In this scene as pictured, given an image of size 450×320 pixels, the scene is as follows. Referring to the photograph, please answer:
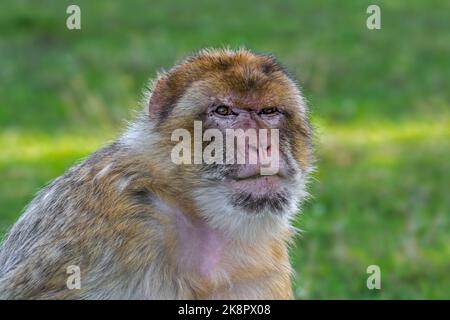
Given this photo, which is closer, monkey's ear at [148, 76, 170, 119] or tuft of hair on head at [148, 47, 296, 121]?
tuft of hair on head at [148, 47, 296, 121]

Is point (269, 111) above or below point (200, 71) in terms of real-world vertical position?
below

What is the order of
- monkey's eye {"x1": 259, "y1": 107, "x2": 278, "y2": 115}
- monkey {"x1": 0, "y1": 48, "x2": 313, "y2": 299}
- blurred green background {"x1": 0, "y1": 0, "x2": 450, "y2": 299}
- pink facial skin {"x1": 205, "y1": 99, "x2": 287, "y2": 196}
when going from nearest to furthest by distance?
pink facial skin {"x1": 205, "y1": 99, "x2": 287, "y2": 196} < monkey {"x1": 0, "y1": 48, "x2": 313, "y2": 299} < monkey's eye {"x1": 259, "y1": 107, "x2": 278, "y2": 115} < blurred green background {"x1": 0, "y1": 0, "x2": 450, "y2": 299}

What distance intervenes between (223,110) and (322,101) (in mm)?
9053

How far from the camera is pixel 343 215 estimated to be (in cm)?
1074

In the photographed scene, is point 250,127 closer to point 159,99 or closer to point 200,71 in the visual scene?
point 200,71

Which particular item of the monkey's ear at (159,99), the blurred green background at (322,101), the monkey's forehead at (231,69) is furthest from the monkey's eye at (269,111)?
the blurred green background at (322,101)

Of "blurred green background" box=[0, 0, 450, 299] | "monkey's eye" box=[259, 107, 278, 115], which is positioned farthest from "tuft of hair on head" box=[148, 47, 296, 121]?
"blurred green background" box=[0, 0, 450, 299]

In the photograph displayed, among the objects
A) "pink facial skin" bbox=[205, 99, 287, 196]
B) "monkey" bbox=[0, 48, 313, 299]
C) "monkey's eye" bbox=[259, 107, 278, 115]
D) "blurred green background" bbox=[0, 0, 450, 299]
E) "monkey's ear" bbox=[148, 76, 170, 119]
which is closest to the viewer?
"pink facial skin" bbox=[205, 99, 287, 196]

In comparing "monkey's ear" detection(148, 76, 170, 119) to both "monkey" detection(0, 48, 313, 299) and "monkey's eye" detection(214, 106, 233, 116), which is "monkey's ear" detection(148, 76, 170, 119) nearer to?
"monkey" detection(0, 48, 313, 299)

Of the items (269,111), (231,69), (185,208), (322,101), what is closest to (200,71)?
(231,69)

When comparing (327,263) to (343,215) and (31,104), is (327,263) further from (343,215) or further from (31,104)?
(31,104)

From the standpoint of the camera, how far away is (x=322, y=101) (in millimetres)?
14922

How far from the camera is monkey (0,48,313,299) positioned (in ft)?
19.3
